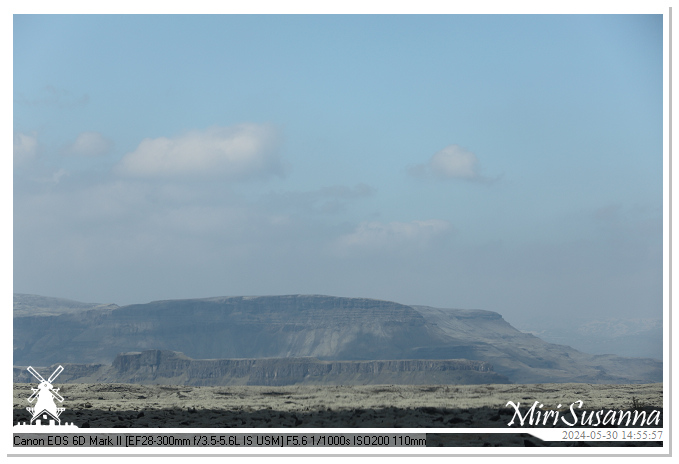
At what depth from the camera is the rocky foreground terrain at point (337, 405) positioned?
2973 centimetres

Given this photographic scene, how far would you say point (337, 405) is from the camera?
36.8 metres

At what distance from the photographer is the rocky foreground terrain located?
97.6 ft
